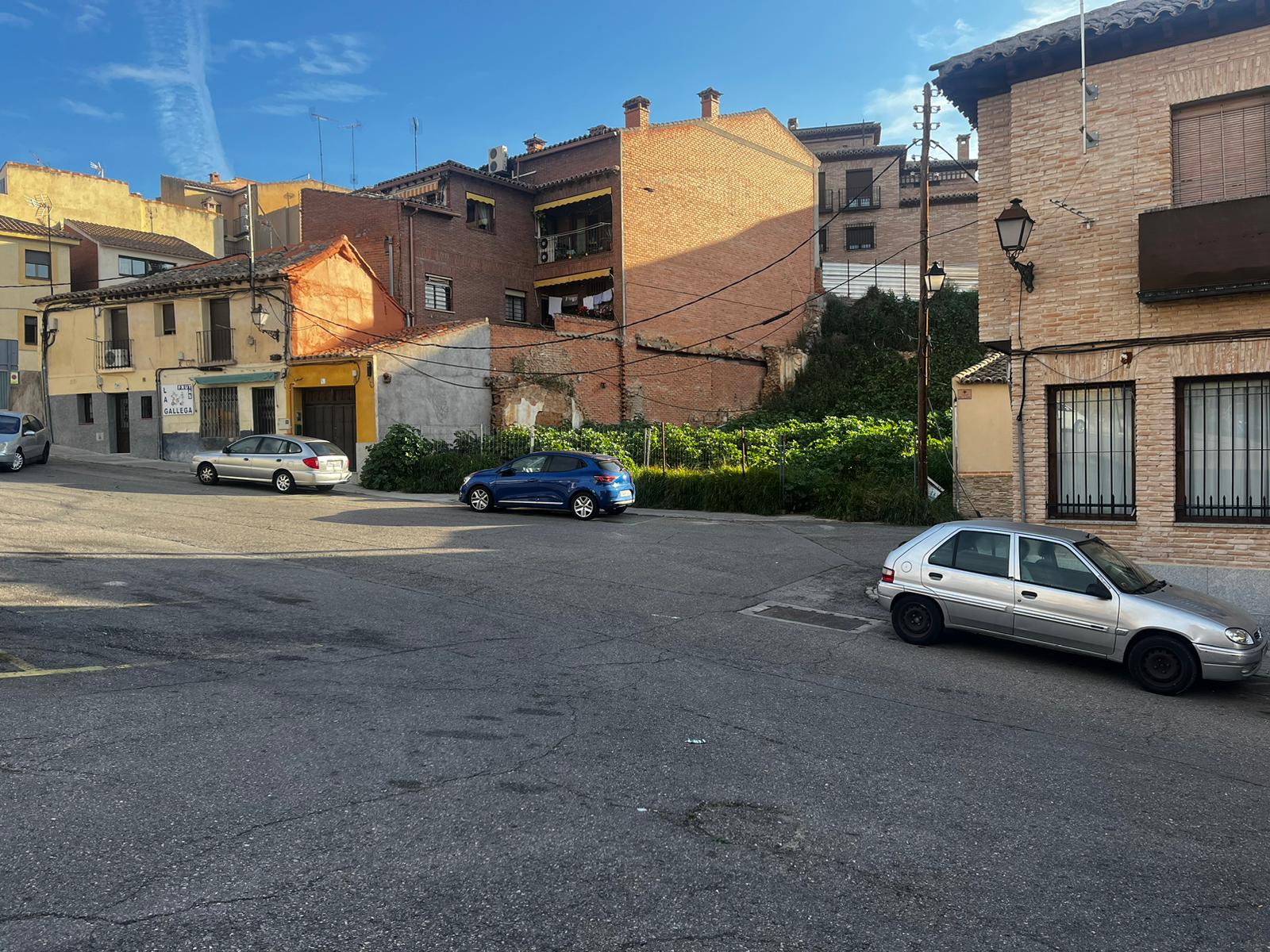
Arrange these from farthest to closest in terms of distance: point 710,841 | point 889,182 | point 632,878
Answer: point 889,182, point 710,841, point 632,878

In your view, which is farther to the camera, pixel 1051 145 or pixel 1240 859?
pixel 1051 145

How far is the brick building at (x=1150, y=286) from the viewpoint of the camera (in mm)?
10594

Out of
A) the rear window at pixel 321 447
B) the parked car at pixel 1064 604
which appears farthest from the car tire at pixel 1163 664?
the rear window at pixel 321 447

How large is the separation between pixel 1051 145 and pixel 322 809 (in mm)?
11821

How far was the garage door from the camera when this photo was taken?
26.1 m

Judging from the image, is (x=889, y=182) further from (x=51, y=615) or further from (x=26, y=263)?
(x=51, y=615)

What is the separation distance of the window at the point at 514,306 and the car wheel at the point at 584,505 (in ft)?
62.8

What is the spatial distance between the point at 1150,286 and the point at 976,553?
14.5ft

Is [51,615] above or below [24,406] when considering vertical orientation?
below

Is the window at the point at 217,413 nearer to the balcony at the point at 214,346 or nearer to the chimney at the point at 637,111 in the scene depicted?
the balcony at the point at 214,346

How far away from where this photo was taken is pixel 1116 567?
8.90 metres

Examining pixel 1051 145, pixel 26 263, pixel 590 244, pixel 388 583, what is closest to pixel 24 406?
pixel 26 263

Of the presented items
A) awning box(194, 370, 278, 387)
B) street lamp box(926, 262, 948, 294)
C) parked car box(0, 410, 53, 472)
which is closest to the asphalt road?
street lamp box(926, 262, 948, 294)

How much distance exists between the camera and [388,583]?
1101 centimetres
